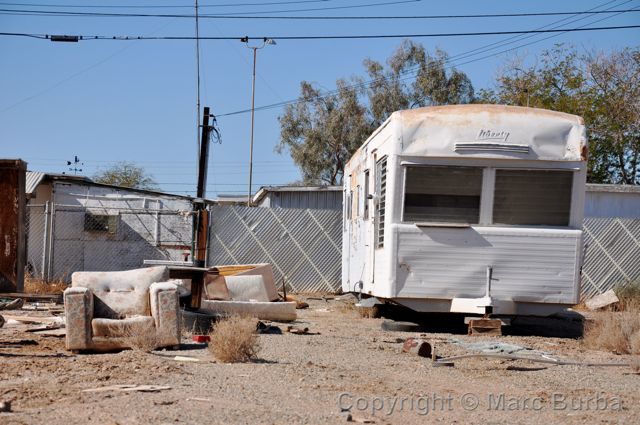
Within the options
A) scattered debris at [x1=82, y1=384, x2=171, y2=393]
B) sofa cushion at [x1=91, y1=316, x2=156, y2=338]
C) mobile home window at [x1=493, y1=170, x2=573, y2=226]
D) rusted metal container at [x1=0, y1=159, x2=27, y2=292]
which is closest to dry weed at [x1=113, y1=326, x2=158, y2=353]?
sofa cushion at [x1=91, y1=316, x2=156, y2=338]

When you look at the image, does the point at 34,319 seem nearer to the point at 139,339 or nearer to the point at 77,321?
the point at 77,321

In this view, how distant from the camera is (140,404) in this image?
6406mm

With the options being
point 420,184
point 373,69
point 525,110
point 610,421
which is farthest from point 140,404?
point 373,69

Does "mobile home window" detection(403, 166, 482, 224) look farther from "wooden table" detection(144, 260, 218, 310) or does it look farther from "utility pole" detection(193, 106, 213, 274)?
"utility pole" detection(193, 106, 213, 274)

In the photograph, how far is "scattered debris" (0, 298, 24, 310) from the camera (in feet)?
46.4

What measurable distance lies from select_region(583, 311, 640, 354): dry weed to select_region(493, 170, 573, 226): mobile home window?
64.0 inches

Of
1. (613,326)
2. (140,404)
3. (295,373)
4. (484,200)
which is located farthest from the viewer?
(484,200)

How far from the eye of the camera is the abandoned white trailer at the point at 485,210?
12438 mm

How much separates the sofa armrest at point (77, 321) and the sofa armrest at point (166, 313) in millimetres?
740

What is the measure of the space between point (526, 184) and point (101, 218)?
1546 centimetres

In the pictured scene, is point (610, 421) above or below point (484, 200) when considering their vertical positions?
below

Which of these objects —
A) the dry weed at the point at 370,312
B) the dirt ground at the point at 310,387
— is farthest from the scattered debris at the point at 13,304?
the dry weed at the point at 370,312

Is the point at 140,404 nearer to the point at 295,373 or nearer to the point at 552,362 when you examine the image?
the point at 295,373

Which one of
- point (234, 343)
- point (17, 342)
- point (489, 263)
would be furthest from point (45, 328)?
point (489, 263)
